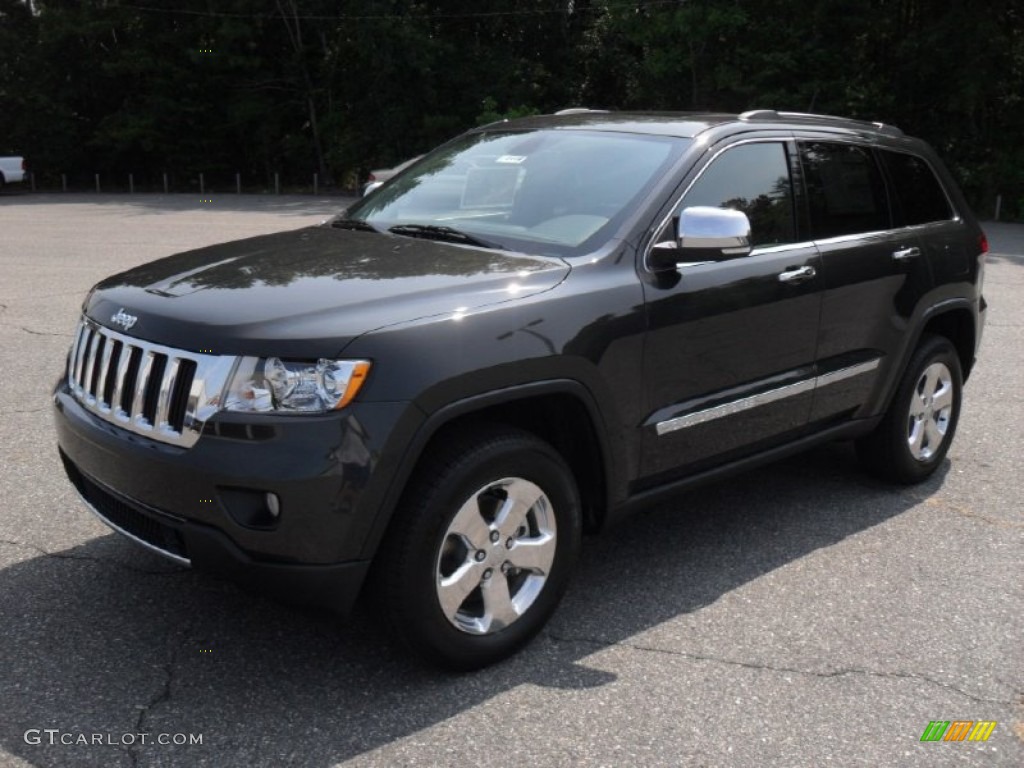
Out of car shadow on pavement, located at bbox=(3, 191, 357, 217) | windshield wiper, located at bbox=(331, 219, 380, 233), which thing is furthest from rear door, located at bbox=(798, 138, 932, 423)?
car shadow on pavement, located at bbox=(3, 191, 357, 217)

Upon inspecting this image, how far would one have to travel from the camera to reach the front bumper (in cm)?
286

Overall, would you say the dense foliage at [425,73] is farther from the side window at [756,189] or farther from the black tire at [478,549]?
the black tire at [478,549]

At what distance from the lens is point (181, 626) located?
11.7ft

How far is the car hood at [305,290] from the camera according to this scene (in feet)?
9.77

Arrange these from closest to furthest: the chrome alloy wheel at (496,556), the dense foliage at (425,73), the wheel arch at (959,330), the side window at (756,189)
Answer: the chrome alloy wheel at (496,556)
the side window at (756,189)
the wheel arch at (959,330)
the dense foliage at (425,73)

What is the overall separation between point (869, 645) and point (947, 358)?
7.31ft

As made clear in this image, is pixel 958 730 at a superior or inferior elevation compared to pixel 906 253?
inferior

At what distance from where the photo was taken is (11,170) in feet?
107

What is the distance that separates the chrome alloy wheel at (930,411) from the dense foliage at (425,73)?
921 inches

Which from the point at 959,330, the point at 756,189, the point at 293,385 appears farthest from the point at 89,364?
the point at 959,330

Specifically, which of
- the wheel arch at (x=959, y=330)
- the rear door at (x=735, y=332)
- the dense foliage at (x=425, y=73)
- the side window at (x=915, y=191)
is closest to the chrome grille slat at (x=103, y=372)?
the rear door at (x=735, y=332)

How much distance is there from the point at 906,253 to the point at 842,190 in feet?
1.60

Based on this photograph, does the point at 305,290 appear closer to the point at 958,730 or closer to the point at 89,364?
the point at 89,364

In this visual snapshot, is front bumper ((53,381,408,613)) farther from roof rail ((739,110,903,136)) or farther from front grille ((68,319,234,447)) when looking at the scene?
roof rail ((739,110,903,136))
